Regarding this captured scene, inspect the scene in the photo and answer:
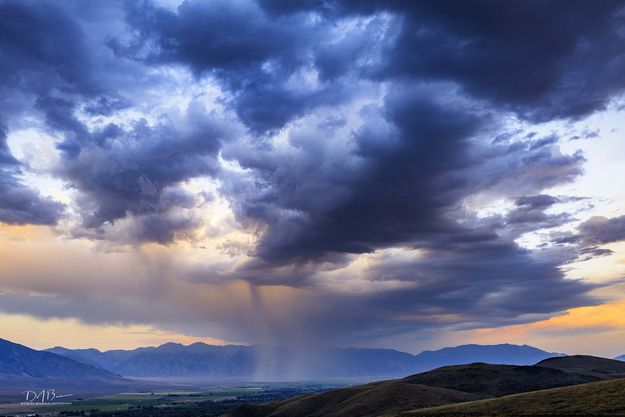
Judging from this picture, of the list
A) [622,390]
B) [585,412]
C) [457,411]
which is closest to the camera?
[585,412]

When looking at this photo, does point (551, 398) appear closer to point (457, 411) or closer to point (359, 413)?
point (457, 411)

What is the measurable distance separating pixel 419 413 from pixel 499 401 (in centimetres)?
2015

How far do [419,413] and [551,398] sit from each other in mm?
33380

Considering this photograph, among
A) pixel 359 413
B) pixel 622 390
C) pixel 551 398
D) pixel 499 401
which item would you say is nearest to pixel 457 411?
pixel 499 401

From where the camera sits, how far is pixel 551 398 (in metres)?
119

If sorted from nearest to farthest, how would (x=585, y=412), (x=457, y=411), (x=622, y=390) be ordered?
(x=585, y=412) < (x=622, y=390) < (x=457, y=411)

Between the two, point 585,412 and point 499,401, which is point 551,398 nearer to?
point 499,401

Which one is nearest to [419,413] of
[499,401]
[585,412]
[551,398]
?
[499,401]

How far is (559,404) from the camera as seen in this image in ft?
361

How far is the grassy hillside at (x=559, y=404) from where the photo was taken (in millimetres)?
97312

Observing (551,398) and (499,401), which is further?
(499,401)

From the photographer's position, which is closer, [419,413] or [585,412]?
[585,412]

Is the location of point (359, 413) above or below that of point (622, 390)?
below

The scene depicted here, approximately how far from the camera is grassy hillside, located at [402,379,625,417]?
319 feet
